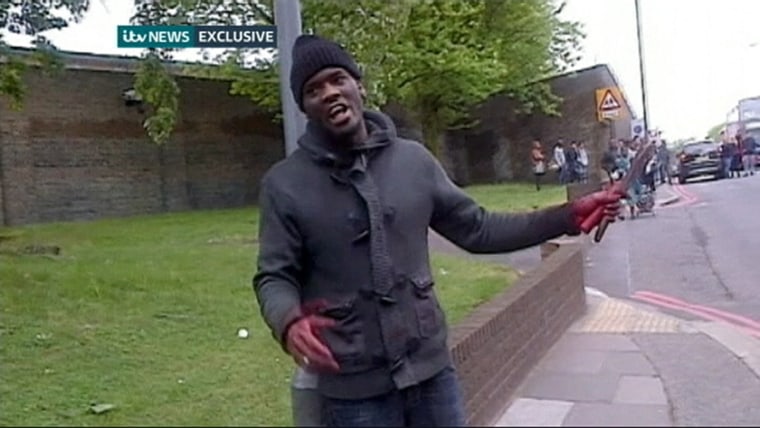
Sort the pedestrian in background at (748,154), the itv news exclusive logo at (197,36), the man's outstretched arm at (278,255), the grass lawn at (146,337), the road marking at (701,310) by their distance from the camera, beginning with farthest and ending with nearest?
the pedestrian in background at (748,154) < the road marking at (701,310) < the itv news exclusive logo at (197,36) < the grass lawn at (146,337) < the man's outstretched arm at (278,255)

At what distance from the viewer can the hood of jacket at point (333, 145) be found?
2.36 metres

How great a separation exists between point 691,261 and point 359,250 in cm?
1133

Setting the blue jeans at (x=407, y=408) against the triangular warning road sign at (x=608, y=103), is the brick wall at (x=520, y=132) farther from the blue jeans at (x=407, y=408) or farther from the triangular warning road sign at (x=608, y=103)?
the blue jeans at (x=407, y=408)

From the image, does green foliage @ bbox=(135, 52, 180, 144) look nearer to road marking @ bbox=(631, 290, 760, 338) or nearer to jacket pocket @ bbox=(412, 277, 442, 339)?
road marking @ bbox=(631, 290, 760, 338)

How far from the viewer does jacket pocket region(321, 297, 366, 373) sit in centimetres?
233

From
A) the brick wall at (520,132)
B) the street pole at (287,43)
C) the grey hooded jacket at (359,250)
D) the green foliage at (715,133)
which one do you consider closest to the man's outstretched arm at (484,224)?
the grey hooded jacket at (359,250)

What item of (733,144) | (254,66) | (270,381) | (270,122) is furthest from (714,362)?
(733,144)

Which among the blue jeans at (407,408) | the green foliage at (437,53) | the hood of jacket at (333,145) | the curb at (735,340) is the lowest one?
the curb at (735,340)

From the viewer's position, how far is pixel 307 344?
2033 mm

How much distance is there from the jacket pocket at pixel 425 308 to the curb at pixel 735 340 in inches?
181

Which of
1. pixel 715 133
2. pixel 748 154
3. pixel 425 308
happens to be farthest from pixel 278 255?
pixel 715 133

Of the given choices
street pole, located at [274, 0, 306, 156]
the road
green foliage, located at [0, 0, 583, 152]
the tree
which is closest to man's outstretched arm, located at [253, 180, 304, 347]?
street pole, located at [274, 0, 306, 156]

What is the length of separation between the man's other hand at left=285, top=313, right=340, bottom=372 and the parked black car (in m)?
31.9

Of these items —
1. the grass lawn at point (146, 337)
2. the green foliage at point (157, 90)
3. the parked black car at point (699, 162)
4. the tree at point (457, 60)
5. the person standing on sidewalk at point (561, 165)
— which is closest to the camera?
the grass lawn at point (146, 337)
